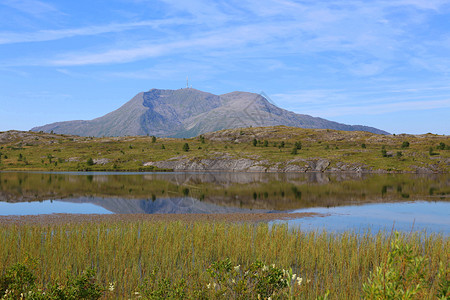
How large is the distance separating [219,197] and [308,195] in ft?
45.5

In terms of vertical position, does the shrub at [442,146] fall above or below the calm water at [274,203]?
above

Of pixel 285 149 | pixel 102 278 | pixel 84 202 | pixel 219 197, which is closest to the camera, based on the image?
pixel 102 278

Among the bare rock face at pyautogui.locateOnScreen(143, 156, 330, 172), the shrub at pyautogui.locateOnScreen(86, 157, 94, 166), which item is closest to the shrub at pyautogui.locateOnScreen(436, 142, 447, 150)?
the bare rock face at pyautogui.locateOnScreen(143, 156, 330, 172)

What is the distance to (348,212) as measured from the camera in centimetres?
3906

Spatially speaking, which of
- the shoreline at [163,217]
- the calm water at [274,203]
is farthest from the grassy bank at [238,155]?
the shoreline at [163,217]

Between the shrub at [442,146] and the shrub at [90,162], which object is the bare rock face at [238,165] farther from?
the shrub at [442,146]

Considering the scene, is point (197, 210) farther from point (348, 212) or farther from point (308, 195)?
point (308, 195)

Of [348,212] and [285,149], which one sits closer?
[348,212]

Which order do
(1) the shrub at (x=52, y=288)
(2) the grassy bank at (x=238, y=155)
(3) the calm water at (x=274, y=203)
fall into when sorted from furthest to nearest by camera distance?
(2) the grassy bank at (x=238, y=155) < (3) the calm water at (x=274, y=203) < (1) the shrub at (x=52, y=288)

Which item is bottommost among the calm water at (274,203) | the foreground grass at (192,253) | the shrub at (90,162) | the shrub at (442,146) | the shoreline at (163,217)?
the calm water at (274,203)

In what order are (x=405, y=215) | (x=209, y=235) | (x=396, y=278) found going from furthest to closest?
(x=405, y=215)
(x=209, y=235)
(x=396, y=278)

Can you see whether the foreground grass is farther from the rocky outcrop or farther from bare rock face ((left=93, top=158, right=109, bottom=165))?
bare rock face ((left=93, top=158, right=109, bottom=165))

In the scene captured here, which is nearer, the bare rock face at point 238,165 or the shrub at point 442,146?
the bare rock face at point 238,165

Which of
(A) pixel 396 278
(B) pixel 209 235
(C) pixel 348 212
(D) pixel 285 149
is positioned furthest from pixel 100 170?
(A) pixel 396 278
